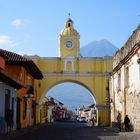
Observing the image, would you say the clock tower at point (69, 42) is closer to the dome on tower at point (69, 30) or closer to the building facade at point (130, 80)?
the dome on tower at point (69, 30)

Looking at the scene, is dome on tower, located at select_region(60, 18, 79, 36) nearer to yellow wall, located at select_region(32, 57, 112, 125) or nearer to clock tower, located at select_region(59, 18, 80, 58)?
clock tower, located at select_region(59, 18, 80, 58)

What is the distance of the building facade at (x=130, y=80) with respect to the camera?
28.0 metres

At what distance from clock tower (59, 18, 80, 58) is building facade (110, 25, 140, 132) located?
20.4 metres

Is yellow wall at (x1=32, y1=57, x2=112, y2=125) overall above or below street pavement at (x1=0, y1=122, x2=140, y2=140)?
above

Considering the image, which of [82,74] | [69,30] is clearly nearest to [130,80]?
[82,74]

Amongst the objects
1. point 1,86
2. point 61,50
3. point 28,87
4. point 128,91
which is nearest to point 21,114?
point 28,87

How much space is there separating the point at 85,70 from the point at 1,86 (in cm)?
3329

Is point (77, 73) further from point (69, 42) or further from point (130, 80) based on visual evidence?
point (130, 80)

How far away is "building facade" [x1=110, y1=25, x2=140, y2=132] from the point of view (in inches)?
1104

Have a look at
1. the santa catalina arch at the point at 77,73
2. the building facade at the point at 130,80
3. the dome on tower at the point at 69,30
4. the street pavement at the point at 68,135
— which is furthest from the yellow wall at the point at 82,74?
the street pavement at the point at 68,135

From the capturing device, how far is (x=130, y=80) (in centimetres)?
3108

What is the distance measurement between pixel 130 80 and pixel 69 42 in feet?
99.7

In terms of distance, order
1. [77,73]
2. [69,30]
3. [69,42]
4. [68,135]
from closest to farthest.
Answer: [68,135] < [77,73] < [69,42] < [69,30]

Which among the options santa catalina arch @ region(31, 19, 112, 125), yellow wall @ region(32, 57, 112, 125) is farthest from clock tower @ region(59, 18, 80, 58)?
yellow wall @ region(32, 57, 112, 125)
